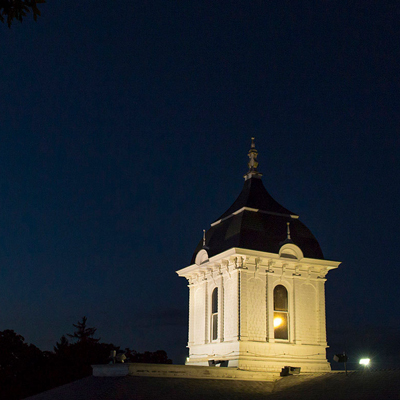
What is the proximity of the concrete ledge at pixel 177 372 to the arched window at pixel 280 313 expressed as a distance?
2891mm

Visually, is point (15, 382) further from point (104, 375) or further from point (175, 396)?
point (175, 396)

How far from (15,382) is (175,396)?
1328 inches

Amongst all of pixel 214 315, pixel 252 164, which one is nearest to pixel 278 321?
pixel 214 315

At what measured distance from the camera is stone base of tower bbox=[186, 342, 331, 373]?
29938 mm

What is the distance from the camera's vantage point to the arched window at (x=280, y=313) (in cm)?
3183

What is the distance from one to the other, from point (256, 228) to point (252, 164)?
594 centimetres

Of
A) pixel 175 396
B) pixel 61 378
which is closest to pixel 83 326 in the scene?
pixel 61 378

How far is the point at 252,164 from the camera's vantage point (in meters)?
36.9

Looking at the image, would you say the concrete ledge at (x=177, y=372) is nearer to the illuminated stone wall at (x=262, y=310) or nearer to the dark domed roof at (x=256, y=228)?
the illuminated stone wall at (x=262, y=310)

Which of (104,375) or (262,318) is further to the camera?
(262,318)

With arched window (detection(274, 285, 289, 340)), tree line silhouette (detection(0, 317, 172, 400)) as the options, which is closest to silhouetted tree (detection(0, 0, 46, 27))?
arched window (detection(274, 285, 289, 340))

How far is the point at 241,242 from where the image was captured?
3127cm

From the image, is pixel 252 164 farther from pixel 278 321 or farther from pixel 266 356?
pixel 266 356

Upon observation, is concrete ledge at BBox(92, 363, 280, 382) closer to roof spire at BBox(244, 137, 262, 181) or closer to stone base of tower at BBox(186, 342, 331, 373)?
stone base of tower at BBox(186, 342, 331, 373)
